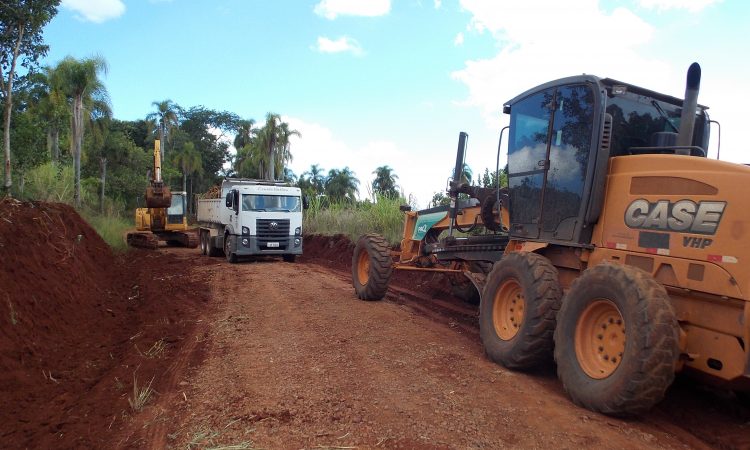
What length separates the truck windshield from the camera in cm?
1586

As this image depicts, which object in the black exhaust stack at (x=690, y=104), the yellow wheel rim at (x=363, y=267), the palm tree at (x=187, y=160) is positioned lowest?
the yellow wheel rim at (x=363, y=267)

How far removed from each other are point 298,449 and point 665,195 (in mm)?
3482

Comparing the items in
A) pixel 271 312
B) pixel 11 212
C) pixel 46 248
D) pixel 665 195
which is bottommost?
pixel 271 312

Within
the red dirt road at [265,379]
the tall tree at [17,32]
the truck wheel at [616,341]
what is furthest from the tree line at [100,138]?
the truck wheel at [616,341]

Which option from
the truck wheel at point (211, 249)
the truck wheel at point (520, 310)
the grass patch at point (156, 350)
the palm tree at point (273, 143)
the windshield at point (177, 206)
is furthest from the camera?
the palm tree at point (273, 143)

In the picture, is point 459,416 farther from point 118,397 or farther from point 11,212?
point 11,212

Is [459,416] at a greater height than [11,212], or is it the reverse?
[11,212]

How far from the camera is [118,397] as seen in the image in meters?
4.37

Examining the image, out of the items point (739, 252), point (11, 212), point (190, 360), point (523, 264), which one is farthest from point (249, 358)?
point (11, 212)

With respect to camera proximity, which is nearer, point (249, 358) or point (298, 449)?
point (298, 449)

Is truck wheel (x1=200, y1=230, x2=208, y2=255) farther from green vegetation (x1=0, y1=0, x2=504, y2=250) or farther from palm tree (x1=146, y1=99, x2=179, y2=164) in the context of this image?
palm tree (x1=146, y1=99, x2=179, y2=164)

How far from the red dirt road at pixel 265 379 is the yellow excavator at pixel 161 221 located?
1166 centimetres

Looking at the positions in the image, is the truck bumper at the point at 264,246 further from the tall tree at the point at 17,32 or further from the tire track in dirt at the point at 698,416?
the tire track in dirt at the point at 698,416

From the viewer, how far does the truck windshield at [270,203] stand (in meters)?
15.9
